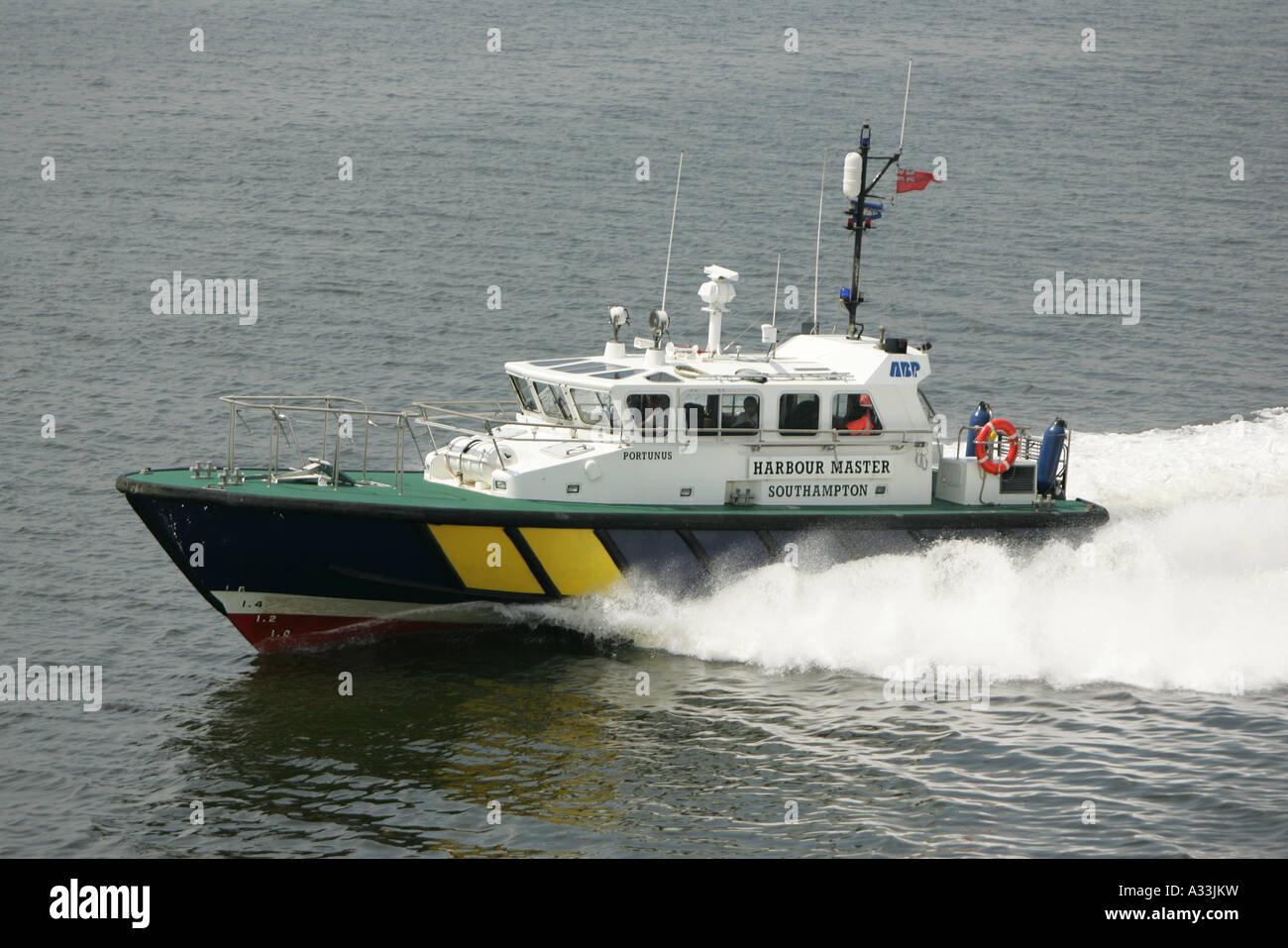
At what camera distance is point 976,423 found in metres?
18.6

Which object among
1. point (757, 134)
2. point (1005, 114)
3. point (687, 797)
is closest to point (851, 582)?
point (687, 797)

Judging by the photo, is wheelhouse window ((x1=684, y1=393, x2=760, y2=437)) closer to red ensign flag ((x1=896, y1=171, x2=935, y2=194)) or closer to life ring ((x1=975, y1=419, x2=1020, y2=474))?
life ring ((x1=975, y1=419, x2=1020, y2=474))

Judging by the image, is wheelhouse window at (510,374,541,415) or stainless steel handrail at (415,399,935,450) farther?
wheelhouse window at (510,374,541,415)

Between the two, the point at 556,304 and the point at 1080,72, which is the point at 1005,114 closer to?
the point at 1080,72

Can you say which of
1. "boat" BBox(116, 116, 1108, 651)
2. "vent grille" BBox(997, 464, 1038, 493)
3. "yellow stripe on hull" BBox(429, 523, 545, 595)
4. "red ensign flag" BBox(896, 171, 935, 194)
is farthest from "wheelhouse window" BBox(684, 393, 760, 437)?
"red ensign flag" BBox(896, 171, 935, 194)

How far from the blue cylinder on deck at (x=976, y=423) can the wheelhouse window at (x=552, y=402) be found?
4960 millimetres

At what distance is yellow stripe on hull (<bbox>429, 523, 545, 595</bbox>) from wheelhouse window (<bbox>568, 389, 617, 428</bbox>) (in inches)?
72.9

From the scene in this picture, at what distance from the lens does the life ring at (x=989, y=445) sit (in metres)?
17.7

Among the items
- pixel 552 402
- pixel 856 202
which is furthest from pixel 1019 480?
pixel 552 402

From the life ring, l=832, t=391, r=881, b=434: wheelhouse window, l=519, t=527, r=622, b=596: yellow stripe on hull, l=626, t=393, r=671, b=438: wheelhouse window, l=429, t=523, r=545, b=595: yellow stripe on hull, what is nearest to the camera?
l=429, t=523, r=545, b=595: yellow stripe on hull

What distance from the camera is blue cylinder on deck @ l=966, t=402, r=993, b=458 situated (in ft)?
59.1

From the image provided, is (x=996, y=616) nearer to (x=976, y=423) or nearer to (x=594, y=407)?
(x=976, y=423)

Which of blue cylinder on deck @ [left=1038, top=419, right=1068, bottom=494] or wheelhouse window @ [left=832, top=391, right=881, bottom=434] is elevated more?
wheelhouse window @ [left=832, top=391, right=881, bottom=434]

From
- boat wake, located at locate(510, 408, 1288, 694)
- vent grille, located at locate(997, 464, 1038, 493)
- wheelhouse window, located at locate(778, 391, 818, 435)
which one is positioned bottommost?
boat wake, located at locate(510, 408, 1288, 694)
